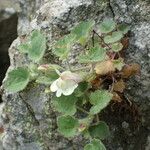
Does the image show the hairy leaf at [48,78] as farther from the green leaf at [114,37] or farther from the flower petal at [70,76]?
the green leaf at [114,37]

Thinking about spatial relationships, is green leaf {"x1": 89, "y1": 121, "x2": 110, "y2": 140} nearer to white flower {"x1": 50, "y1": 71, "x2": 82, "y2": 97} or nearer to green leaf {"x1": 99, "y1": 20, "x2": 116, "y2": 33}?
white flower {"x1": 50, "y1": 71, "x2": 82, "y2": 97}

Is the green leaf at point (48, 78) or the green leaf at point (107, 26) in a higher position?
the green leaf at point (48, 78)

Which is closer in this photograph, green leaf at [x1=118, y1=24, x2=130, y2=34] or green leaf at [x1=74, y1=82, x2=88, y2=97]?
green leaf at [x1=74, y1=82, x2=88, y2=97]

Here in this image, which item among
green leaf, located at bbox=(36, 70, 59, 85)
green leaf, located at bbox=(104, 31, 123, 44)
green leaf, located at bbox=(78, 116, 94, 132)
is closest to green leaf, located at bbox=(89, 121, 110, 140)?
green leaf, located at bbox=(78, 116, 94, 132)

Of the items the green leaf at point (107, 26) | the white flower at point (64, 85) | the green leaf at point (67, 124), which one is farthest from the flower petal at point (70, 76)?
the green leaf at point (107, 26)

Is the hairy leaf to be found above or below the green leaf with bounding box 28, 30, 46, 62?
below

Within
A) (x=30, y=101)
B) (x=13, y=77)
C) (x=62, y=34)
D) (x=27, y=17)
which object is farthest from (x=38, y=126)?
(x=27, y=17)

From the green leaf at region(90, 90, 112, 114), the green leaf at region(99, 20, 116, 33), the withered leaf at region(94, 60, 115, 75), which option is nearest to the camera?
the green leaf at region(90, 90, 112, 114)
